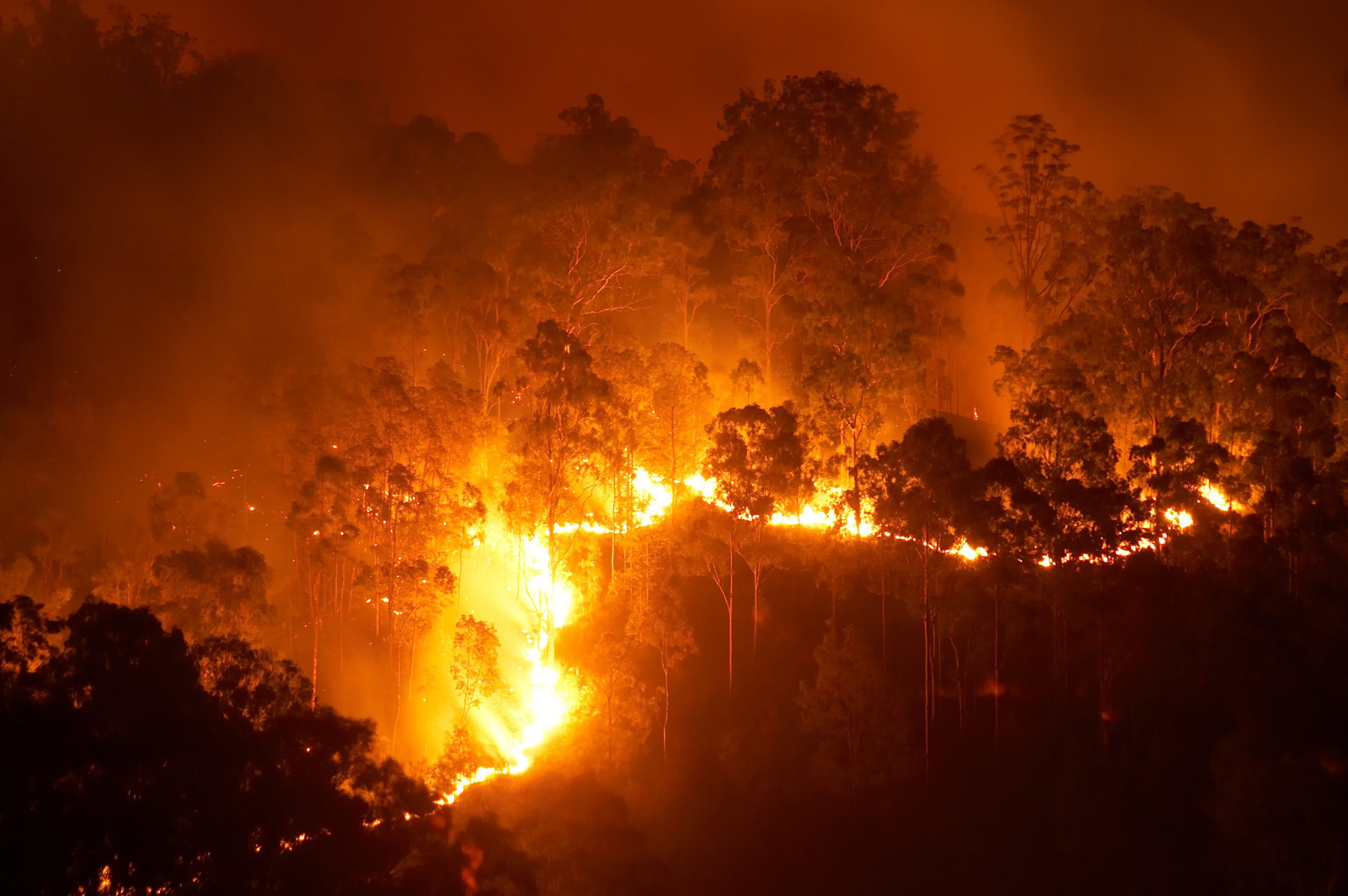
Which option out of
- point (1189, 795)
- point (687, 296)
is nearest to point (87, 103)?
point (687, 296)

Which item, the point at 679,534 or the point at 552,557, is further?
the point at 552,557

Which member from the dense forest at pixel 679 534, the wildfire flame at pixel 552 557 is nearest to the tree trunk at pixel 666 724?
the dense forest at pixel 679 534

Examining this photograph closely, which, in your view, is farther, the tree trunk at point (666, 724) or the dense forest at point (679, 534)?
the tree trunk at point (666, 724)

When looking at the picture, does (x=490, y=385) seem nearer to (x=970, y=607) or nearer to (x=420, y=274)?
(x=420, y=274)

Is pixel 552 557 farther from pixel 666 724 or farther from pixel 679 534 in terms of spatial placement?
pixel 666 724

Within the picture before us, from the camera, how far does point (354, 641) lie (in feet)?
143

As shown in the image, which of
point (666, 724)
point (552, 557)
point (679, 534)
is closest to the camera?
point (666, 724)

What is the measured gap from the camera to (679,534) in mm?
36438

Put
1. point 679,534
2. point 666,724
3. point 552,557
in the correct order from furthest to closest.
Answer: point 552,557 < point 679,534 < point 666,724

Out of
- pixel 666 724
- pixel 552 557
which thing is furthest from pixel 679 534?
pixel 666 724

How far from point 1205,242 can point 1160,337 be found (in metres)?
3.21

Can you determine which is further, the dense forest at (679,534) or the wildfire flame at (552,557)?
the wildfire flame at (552,557)

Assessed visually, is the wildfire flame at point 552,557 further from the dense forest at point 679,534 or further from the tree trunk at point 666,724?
the tree trunk at point 666,724

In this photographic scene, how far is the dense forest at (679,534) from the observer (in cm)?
2191
